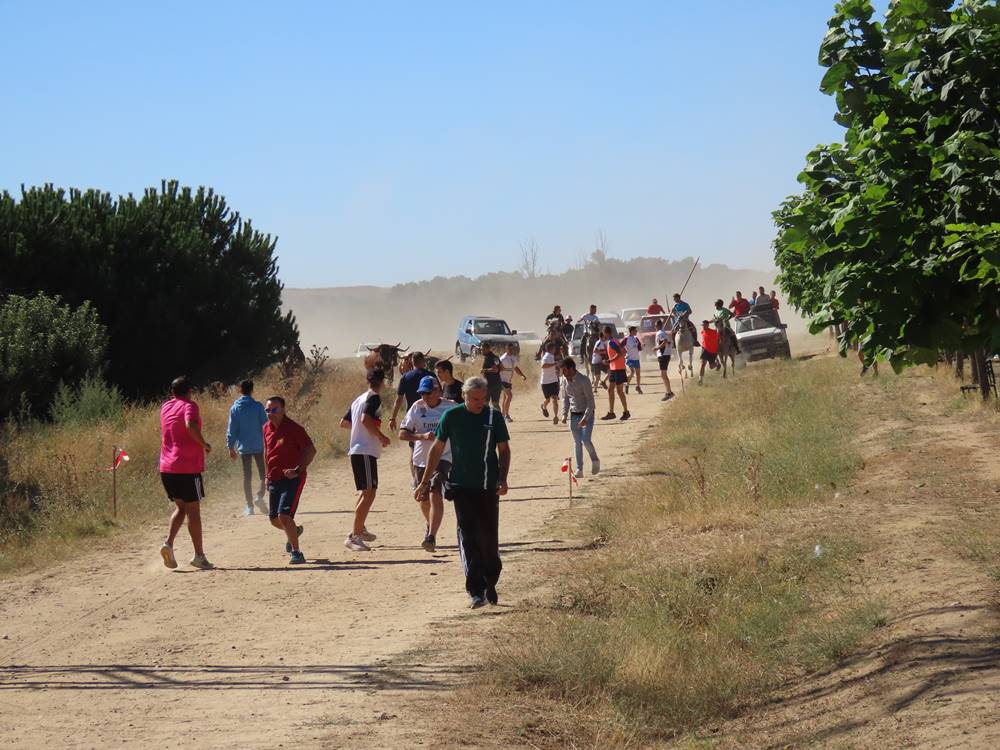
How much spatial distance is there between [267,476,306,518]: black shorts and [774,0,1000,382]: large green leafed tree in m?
6.02

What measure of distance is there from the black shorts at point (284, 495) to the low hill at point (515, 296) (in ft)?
418

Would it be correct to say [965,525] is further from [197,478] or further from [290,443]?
[197,478]

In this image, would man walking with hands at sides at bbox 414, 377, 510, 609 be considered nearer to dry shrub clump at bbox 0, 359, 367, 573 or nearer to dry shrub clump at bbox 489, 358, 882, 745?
dry shrub clump at bbox 489, 358, 882, 745

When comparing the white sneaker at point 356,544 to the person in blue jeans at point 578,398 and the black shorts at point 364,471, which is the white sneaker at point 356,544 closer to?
the black shorts at point 364,471

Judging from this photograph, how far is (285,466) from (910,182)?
710 cm

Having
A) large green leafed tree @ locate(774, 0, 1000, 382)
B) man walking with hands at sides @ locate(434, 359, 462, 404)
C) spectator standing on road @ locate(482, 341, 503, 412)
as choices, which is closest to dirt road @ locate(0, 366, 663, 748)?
man walking with hands at sides @ locate(434, 359, 462, 404)

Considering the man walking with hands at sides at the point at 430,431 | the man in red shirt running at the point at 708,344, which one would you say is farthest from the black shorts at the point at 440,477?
the man in red shirt running at the point at 708,344

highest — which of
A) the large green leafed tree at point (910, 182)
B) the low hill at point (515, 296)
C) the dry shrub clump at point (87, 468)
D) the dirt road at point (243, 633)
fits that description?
the low hill at point (515, 296)

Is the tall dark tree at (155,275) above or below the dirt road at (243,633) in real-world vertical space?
above

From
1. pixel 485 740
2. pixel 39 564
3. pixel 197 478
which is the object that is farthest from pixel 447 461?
pixel 485 740

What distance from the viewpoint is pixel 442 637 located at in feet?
31.7

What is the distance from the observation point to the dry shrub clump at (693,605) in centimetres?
817

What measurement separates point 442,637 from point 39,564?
21.1ft

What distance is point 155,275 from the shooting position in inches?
1337
